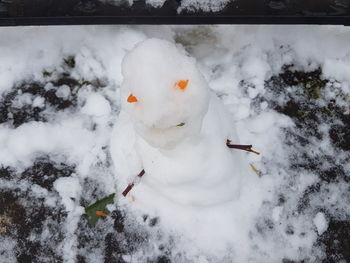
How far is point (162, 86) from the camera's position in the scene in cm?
86

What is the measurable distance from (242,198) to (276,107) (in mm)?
385

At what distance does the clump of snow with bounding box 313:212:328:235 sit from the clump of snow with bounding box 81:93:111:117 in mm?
836

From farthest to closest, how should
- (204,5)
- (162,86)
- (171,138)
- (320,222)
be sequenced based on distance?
(204,5) → (320,222) → (171,138) → (162,86)

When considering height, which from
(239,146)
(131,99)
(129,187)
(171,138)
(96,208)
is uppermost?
(131,99)

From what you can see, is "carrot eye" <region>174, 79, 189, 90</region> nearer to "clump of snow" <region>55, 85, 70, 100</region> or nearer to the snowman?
the snowman

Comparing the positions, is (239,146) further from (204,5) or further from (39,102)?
(39,102)

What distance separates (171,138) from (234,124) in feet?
1.64

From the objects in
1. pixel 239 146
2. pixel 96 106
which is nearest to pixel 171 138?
pixel 239 146

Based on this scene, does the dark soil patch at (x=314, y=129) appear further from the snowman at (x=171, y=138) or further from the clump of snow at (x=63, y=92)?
the clump of snow at (x=63, y=92)

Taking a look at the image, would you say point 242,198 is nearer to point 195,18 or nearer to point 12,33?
point 195,18

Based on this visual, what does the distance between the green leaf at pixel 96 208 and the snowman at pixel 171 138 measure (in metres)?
0.06

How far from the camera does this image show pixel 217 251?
1.29 metres

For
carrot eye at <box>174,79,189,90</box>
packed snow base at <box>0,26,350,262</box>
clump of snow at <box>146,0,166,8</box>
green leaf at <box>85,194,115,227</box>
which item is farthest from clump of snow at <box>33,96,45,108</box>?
carrot eye at <box>174,79,189,90</box>

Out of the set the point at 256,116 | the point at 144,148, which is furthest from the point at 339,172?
the point at 144,148
